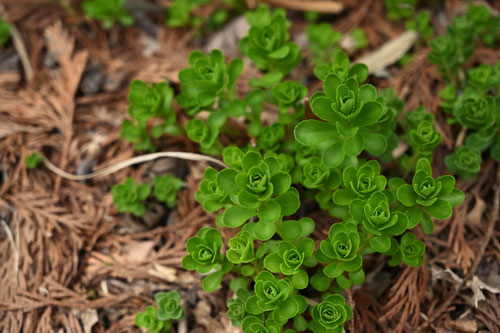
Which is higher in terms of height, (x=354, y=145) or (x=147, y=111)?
(x=354, y=145)

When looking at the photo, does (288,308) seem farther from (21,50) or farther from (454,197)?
(21,50)

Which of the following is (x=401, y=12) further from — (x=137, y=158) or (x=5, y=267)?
(x=5, y=267)

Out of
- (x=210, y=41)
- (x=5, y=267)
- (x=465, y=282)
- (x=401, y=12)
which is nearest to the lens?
(x=465, y=282)

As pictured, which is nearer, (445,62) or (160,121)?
(445,62)

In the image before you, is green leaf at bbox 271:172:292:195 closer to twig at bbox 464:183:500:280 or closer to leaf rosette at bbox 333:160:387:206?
leaf rosette at bbox 333:160:387:206

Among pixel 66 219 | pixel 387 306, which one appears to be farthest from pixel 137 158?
pixel 387 306

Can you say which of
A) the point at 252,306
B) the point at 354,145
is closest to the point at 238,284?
the point at 252,306
